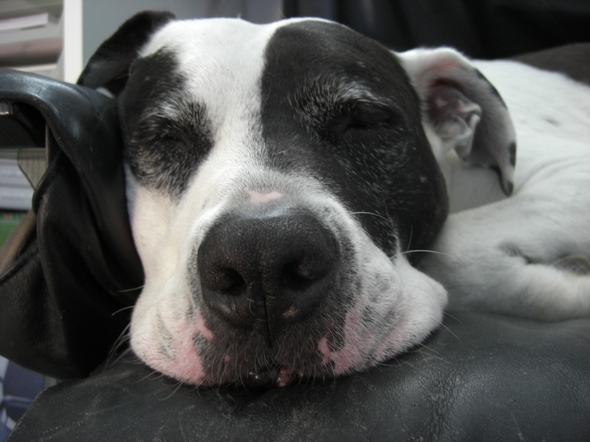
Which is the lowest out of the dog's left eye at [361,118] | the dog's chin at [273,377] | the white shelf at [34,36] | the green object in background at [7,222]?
the green object in background at [7,222]

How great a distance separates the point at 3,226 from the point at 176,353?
7.27ft

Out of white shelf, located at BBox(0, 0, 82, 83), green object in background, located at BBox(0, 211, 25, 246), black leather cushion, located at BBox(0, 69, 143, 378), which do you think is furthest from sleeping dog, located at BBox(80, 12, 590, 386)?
green object in background, located at BBox(0, 211, 25, 246)

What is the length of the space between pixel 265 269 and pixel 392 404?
9.5 inches

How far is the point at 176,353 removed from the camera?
2.35ft

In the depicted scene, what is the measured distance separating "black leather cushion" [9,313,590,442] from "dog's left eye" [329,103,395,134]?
1.60 ft

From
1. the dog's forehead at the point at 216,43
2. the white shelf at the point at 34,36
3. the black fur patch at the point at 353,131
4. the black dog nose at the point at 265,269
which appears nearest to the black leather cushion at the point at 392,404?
the black dog nose at the point at 265,269

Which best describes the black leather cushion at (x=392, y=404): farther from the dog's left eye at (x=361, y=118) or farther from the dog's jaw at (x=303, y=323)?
the dog's left eye at (x=361, y=118)

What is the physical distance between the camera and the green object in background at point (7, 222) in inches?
94.3

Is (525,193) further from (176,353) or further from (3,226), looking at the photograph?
(3,226)

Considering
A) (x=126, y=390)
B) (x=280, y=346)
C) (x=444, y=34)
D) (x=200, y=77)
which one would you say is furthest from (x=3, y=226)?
(x=444, y=34)

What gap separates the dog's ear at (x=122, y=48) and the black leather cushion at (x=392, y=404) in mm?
883

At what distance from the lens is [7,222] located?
245 centimetres

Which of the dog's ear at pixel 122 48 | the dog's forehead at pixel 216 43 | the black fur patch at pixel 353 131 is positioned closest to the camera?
the black fur patch at pixel 353 131

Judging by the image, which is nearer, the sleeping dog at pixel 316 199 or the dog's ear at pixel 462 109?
the sleeping dog at pixel 316 199
